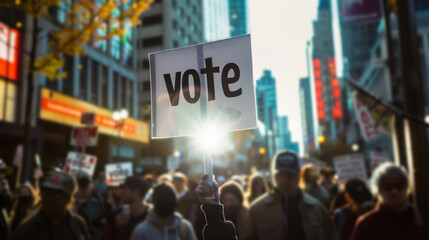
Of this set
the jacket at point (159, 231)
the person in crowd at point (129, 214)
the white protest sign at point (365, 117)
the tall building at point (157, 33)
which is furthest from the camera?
the tall building at point (157, 33)

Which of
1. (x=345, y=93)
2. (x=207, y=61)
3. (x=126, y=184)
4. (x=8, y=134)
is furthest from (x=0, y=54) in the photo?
(x=345, y=93)

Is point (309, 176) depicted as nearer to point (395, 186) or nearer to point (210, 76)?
point (395, 186)

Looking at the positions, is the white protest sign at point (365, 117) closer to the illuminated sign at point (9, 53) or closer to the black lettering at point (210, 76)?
the black lettering at point (210, 76)

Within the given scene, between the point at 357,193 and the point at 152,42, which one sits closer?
the point at 357,193

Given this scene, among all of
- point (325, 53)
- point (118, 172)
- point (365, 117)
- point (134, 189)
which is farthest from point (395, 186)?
point (325, 53)

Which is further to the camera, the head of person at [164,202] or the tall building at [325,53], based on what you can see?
the tall building at [325,53]

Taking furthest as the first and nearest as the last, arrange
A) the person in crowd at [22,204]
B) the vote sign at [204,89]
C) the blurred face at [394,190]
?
the person in crowd at [22,204]
the blurred face at [394,190]
the vote sign at [204,89]

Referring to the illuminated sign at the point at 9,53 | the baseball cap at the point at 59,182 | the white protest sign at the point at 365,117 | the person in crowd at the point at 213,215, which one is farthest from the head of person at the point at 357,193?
the illuminated sign at the point at 9,53

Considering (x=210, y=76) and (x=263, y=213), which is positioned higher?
(x=210, y=76)
